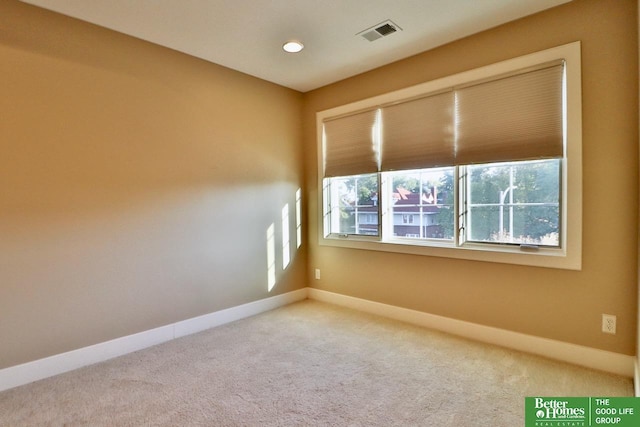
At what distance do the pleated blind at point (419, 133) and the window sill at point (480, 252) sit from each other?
0.78 metres

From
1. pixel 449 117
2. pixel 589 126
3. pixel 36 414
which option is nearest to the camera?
pixel 36 414

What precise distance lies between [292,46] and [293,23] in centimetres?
34

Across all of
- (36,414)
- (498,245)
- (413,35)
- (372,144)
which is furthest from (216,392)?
(413,35)

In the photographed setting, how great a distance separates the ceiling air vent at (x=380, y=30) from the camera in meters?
2.63

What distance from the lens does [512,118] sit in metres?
2.61

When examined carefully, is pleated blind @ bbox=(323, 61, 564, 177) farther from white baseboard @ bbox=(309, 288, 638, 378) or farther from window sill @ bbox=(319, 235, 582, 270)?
white baseboard @ bbox=(309, 288, 638, 378)

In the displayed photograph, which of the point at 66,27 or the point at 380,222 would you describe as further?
the point at 380,222

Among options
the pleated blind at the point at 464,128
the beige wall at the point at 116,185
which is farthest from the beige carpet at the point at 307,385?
the pleated blind at the point at 464,128

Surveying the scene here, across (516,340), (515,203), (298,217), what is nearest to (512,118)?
(515,203)

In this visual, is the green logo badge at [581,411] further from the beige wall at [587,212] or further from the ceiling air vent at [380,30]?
the ceiling air vent at [380,30]

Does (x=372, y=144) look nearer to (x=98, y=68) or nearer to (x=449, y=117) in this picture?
(x=449, y=117)

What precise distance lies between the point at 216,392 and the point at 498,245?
247 centimetres

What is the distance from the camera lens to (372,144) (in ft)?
11.7

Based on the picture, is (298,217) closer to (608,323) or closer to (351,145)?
(351,145)
